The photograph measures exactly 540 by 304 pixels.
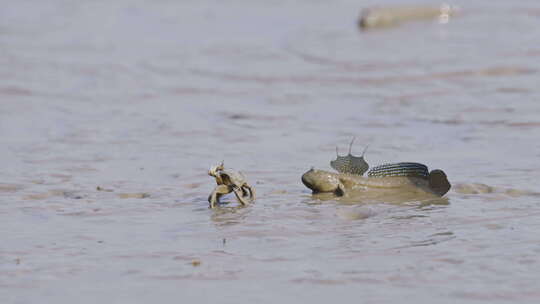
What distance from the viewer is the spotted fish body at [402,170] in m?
6.12

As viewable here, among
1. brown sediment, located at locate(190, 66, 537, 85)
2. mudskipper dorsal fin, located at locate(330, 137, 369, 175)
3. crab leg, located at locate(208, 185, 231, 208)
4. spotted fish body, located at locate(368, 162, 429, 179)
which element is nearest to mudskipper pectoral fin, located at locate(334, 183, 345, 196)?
mudskipper dorsal fin, located at locate(330, 137, 369, 175)

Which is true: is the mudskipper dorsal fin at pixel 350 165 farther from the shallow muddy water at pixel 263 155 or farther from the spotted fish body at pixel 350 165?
the shallow muddy water at pixel 263 155

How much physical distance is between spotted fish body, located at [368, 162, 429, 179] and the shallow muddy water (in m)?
0.22

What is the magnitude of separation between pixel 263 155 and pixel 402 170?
1.35m

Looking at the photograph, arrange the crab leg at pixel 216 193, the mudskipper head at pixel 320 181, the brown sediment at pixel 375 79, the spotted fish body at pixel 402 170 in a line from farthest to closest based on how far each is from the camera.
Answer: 1. the brown sediment at pixel 375 79
2. the spotted fish body at pixel 402 170
3. the mudskipper head at pixel 320 181
4. the crab leg at pixel 216 193

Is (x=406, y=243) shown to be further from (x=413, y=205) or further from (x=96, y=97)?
(x=96, y=97)

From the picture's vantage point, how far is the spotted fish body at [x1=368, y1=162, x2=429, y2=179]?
6125 mm

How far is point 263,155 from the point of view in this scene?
23.8 ft

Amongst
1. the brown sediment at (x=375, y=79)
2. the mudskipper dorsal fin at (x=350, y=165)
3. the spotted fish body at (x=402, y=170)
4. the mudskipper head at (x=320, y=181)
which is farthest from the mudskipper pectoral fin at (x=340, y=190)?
the brown sediment at (x=375, y=79)

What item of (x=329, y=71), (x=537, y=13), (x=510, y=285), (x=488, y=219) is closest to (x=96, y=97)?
(x=329, y=71)

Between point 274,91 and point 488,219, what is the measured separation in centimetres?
475

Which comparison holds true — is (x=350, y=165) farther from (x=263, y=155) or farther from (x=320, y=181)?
(x=263, y=155)

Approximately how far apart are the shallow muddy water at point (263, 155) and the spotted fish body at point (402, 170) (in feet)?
0.72

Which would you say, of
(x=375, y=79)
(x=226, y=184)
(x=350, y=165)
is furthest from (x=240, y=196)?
(x=375, y=79)
